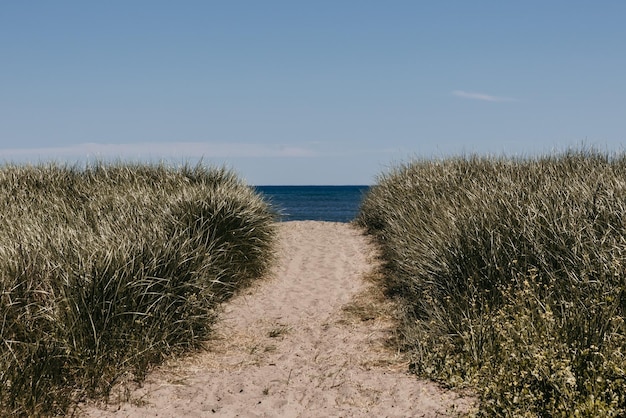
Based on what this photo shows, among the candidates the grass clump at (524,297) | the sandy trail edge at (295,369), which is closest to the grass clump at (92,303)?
the sandy trail edge at (295,369)

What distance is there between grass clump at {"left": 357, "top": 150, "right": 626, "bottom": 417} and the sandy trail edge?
0.47 meters

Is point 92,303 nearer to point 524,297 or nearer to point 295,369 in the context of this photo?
point 295,369

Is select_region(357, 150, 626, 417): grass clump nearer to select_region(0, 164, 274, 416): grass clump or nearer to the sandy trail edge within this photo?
the sandy trail edge

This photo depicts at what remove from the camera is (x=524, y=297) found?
254 inches

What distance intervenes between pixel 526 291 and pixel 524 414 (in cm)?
151

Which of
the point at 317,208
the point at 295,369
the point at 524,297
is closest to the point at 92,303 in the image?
the point at 295,369

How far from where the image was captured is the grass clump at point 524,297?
16.4ft

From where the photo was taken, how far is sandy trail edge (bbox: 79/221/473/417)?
594cm

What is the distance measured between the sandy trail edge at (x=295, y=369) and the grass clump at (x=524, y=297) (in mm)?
467

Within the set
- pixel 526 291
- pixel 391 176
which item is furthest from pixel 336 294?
pixel 391 176

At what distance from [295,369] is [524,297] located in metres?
2.85

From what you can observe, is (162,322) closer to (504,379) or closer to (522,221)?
(504,379)

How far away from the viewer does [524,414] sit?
4.82m

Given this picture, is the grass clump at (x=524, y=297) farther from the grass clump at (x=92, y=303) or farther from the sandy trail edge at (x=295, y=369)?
the grass clump at (x=92, y=303)
